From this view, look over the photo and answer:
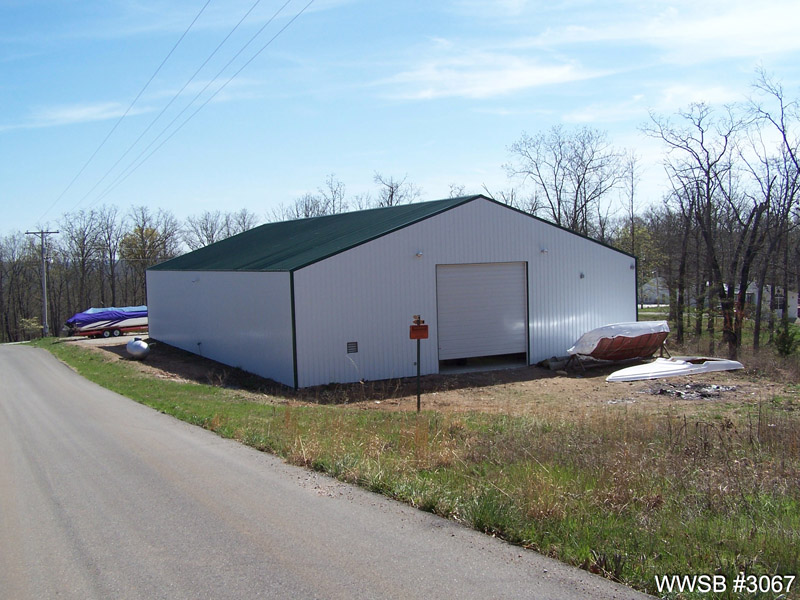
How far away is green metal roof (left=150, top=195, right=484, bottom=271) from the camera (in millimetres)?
20828

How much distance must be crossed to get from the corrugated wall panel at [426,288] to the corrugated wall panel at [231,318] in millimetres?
1015

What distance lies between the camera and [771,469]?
7.15 meters

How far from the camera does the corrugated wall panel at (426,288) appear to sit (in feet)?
63.7

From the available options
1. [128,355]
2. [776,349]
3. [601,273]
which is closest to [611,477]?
[601,273]

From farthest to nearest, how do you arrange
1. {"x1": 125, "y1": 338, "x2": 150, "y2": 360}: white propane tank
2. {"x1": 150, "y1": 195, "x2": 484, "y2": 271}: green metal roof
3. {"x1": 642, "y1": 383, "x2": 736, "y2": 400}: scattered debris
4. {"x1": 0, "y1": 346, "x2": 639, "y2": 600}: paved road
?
{"x1": 125, "y1": 338, "x2": 150, "y2": 360}: white propane tank < {"x1": 150, "y1": 195, "x2": 484, "y2": 271}: green metal roof < {"x1": 642, "y1": 383, "x2": 736, "y2": 400}: scattered debris < {"x1": 0, "y1": 346, "x2": 639, "y2": 600}: paved road

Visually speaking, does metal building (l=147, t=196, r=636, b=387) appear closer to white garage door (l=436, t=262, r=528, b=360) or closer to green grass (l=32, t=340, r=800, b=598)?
white garage door (l=436, t=262, r=528, b=360)

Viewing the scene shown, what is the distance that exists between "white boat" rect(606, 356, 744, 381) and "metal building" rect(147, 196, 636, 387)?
3.49 m

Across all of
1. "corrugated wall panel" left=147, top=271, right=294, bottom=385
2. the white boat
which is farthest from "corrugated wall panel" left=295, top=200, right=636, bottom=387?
the white boat

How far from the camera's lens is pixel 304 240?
25.2 m

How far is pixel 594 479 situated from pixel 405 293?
47.0 feet

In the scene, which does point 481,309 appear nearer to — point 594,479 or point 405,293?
point 405,293

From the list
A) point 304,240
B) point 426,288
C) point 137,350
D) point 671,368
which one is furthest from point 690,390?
point 137,350

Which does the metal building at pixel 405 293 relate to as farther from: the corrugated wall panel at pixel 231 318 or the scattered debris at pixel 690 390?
the scattered debris at pixel 690 390

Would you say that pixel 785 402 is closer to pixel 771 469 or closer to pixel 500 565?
pixel 771 469
